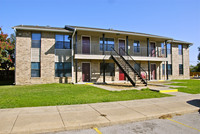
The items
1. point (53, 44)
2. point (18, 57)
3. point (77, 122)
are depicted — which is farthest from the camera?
point (53, 44)

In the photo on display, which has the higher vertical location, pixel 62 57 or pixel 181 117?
pixel 62 57

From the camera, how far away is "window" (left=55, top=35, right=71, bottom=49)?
16.1 metres

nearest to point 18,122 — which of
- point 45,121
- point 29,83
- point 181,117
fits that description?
point 45,121

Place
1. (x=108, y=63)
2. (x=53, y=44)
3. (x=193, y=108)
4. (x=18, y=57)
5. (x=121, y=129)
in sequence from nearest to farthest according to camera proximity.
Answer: (x=121, y=129)
(x=193, y=108)
(x=18, y=57)
(x=53, y=44)
(x=108, y=63)

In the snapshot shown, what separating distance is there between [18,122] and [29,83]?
11982 mm

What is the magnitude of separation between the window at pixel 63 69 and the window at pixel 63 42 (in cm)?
200

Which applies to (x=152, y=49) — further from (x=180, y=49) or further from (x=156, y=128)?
(x=156, y=128)

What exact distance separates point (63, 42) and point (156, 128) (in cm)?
1437

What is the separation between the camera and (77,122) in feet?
14.1

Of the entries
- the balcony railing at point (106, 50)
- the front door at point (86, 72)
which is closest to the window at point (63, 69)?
the front door at point (86, 72)

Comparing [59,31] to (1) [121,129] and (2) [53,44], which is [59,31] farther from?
(1) [121,129]

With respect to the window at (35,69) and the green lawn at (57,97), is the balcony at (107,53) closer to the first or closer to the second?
the window at (35,69)

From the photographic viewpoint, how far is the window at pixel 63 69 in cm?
1586

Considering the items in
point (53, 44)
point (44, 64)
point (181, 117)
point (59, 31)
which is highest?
point (59, 31)
